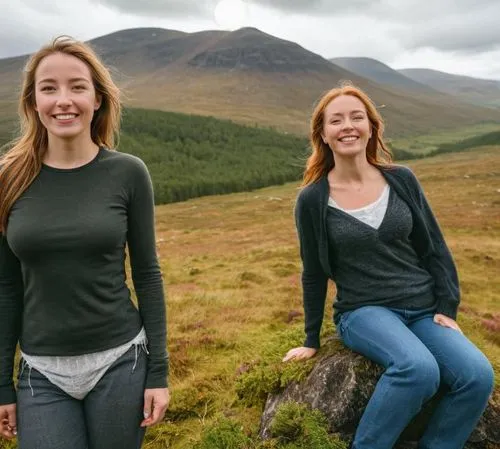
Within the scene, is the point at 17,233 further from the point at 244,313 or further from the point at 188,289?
the point at 188,289

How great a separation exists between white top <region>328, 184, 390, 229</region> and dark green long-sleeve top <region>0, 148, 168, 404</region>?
7.74 feet

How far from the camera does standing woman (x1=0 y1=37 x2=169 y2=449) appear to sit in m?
3.17

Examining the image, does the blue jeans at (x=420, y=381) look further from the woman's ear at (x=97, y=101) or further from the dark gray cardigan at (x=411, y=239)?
the woman's ear at (x=97, y=101)

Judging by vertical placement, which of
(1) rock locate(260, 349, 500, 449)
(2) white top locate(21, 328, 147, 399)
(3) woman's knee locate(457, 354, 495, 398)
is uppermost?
(2) white top locate(21, 328, 147, 399)

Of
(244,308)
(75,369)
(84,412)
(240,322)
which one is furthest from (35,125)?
(244,308)

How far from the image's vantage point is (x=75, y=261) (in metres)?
3.17

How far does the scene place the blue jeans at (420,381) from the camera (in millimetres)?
4129

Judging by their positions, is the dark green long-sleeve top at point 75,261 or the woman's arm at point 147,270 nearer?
the dark green long-sleeve top at point 75,261

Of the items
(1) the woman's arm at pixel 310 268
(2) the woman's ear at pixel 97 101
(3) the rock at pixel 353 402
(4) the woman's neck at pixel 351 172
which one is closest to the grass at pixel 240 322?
(3) the rock at pixel 353 402

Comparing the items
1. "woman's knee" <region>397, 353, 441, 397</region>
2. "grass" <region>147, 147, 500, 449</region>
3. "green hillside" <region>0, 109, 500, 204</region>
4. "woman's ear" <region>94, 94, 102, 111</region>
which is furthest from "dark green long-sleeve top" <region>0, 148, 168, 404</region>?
"green hillside" <region>0, 109, 500, 204</region>

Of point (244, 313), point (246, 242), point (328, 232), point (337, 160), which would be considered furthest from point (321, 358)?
point (246, 242)

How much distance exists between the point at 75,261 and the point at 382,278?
9.88 feet

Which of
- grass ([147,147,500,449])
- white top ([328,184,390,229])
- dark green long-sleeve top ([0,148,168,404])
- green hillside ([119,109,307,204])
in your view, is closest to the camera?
dark green long-sleeve top ([0,148,168,404])

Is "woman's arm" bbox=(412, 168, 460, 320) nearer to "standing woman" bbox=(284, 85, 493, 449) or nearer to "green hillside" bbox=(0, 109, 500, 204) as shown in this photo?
"standing woman" bbox=(284, 85, 493, 449)
